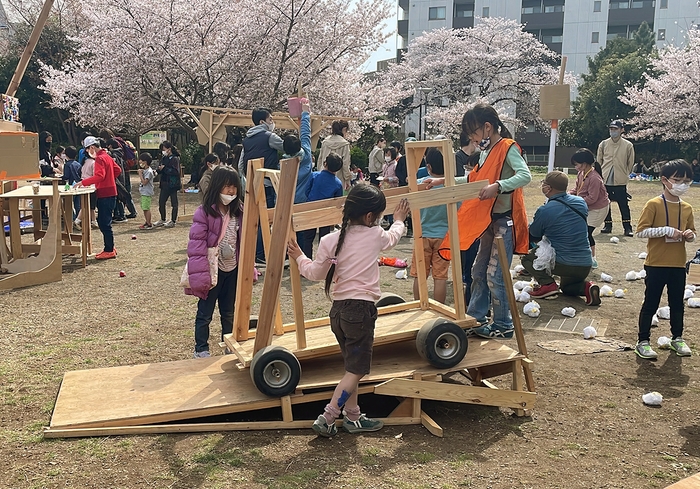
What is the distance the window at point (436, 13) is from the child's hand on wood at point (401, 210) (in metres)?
53.5

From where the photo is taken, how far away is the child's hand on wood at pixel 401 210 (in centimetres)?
424

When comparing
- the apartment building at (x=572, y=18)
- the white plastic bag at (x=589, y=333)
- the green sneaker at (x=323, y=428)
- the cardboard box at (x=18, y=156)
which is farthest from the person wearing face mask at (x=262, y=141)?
the apartment building at (x=572, y=18)

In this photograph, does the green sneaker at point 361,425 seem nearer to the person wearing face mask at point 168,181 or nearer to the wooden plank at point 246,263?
the wooden plank at point 246,263

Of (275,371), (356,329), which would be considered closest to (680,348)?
(356,329)

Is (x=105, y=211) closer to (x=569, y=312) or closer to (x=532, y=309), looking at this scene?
(x=532, y=309)

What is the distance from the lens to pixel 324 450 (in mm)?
3887

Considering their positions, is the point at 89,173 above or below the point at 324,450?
above

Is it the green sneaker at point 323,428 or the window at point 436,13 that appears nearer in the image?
the green sneaker at point 323,428

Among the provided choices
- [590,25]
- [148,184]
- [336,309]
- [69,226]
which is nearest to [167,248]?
[69,226]

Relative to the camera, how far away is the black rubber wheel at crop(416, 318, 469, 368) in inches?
173

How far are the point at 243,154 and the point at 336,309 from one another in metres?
5.44

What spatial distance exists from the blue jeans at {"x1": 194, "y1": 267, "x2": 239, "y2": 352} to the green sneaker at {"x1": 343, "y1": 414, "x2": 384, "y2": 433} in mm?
1493

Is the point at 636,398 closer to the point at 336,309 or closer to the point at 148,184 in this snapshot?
the point at 336,309

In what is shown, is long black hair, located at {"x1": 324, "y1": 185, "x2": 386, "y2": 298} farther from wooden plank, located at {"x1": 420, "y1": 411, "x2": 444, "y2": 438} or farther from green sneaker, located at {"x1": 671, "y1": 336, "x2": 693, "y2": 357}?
green sneaker, located at {"x1": 671, "y1": 336, "x2": 693, "y2": 357}
